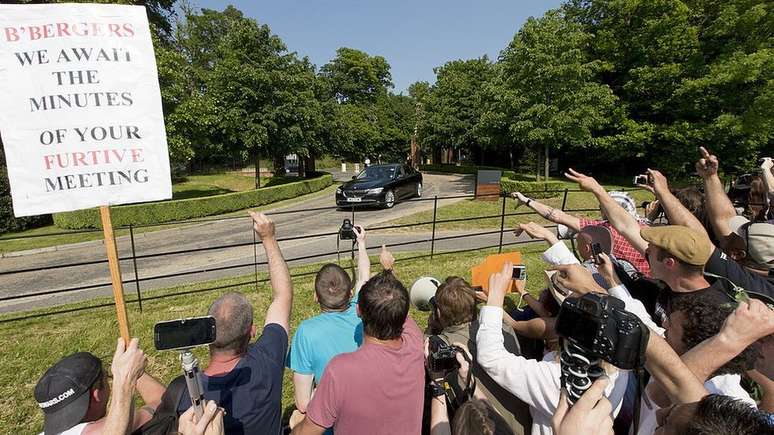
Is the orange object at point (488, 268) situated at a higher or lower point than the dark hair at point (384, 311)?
lower

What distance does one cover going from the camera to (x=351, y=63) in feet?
160

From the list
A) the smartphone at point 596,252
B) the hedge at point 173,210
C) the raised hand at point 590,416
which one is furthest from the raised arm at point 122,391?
the hedge at point 173,210

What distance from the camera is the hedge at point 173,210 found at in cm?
1541

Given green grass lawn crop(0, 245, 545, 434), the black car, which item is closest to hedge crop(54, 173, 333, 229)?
the black car

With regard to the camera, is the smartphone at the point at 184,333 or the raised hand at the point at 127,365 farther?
the raised hand at the point at 127,365

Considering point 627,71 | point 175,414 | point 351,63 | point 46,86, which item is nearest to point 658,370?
point 175,414

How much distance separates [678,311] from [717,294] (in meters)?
0.24

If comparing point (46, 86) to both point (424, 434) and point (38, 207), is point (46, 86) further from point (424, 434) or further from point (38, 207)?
point (424, 434)

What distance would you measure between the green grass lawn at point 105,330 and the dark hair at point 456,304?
2.15 metres

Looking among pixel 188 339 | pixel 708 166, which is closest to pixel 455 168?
pixel 708 166

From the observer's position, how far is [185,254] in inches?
437

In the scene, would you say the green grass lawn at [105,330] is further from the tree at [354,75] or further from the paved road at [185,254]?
the tree at [354,75]

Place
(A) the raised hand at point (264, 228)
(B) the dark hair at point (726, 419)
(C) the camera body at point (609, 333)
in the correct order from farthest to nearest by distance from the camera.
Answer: (A) the raised hand at point (264, 228) → (C) the camera body at point (609, 333) → (B) the dark hair at point (726, 419)

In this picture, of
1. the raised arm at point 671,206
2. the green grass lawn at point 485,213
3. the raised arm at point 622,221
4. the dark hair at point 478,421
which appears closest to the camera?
the dark hair at point 478,421
